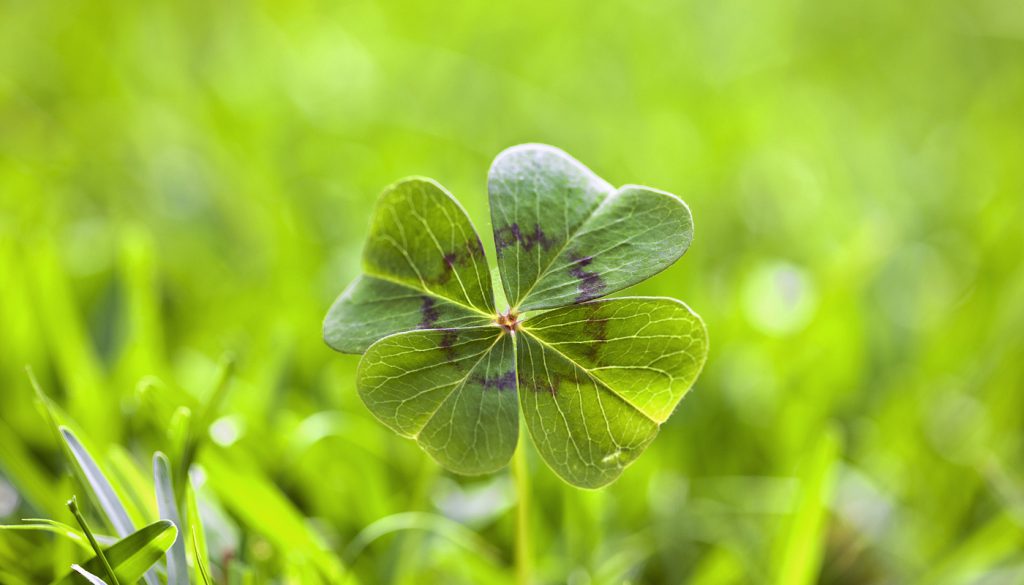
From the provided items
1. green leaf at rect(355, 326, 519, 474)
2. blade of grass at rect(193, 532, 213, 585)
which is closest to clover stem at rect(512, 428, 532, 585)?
green leaf at rect(355, 326, 519, 474)

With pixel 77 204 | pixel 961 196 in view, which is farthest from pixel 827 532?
pixel 77 204

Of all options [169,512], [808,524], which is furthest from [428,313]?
[808,524]

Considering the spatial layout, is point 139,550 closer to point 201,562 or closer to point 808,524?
point 201,562

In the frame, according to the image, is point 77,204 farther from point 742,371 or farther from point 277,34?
point 742,371

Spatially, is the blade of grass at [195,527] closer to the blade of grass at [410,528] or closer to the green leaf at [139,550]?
the green leaf at [139,550]

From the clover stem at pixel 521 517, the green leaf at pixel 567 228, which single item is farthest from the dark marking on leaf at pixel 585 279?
the clover stem at pixel 521 517

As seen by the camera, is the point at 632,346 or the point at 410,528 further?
the point at 410,528

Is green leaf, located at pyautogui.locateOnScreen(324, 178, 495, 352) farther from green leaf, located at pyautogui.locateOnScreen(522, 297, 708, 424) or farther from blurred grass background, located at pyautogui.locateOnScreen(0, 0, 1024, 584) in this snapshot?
blurred grass background, located at pyautogui.locateOnScreen(0, 0, 1024, 584)
